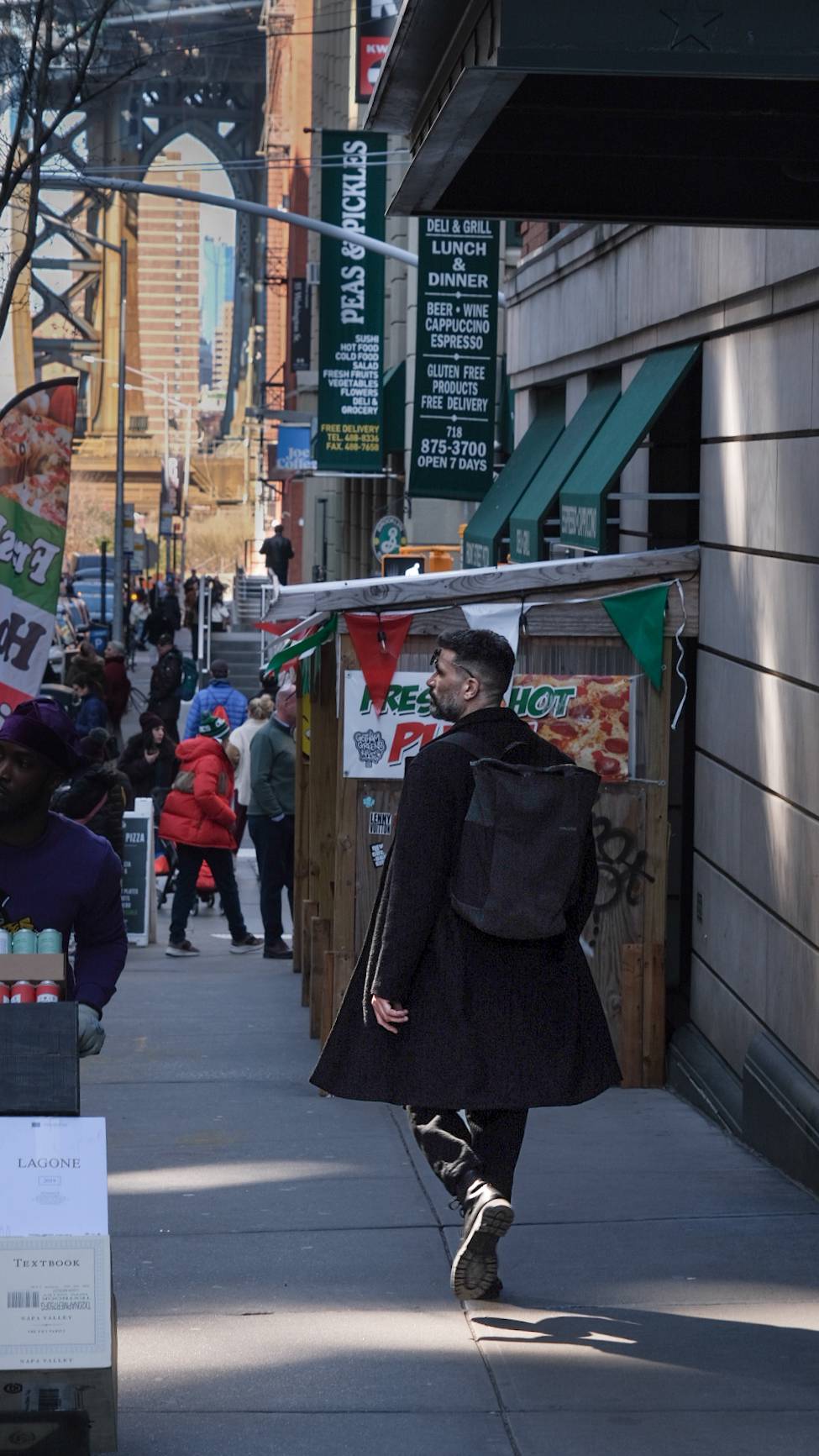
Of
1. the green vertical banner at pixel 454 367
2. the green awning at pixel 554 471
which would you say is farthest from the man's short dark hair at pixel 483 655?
the green vertical banner at pixel 454 367

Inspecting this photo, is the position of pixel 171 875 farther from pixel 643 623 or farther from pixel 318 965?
pixel 643 623

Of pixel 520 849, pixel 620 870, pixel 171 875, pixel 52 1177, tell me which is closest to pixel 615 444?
pixel 620 870

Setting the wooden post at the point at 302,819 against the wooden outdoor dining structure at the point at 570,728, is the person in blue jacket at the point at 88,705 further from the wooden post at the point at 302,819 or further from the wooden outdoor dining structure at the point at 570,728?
the wooden outdoor dining structure at the point at 570,728

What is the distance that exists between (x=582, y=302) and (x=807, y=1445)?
10114mm

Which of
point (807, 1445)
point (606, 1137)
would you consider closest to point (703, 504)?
point (606, 1137)

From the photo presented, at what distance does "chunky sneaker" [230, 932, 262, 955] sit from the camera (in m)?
16.1

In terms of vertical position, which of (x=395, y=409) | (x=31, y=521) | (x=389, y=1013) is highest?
(x=395, y=409)

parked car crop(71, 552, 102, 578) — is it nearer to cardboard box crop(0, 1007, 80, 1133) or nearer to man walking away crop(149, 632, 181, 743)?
man walking away crop(149, 632, 181, 743)

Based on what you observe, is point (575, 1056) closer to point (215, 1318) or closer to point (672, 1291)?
point (672, 1291)

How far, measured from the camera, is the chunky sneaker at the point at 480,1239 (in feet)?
18.4

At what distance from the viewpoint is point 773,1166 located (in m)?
7.66

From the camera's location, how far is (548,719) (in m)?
9.72

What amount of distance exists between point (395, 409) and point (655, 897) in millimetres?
19104

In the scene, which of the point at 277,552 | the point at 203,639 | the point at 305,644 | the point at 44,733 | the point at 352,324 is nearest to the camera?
the point at 44,733
